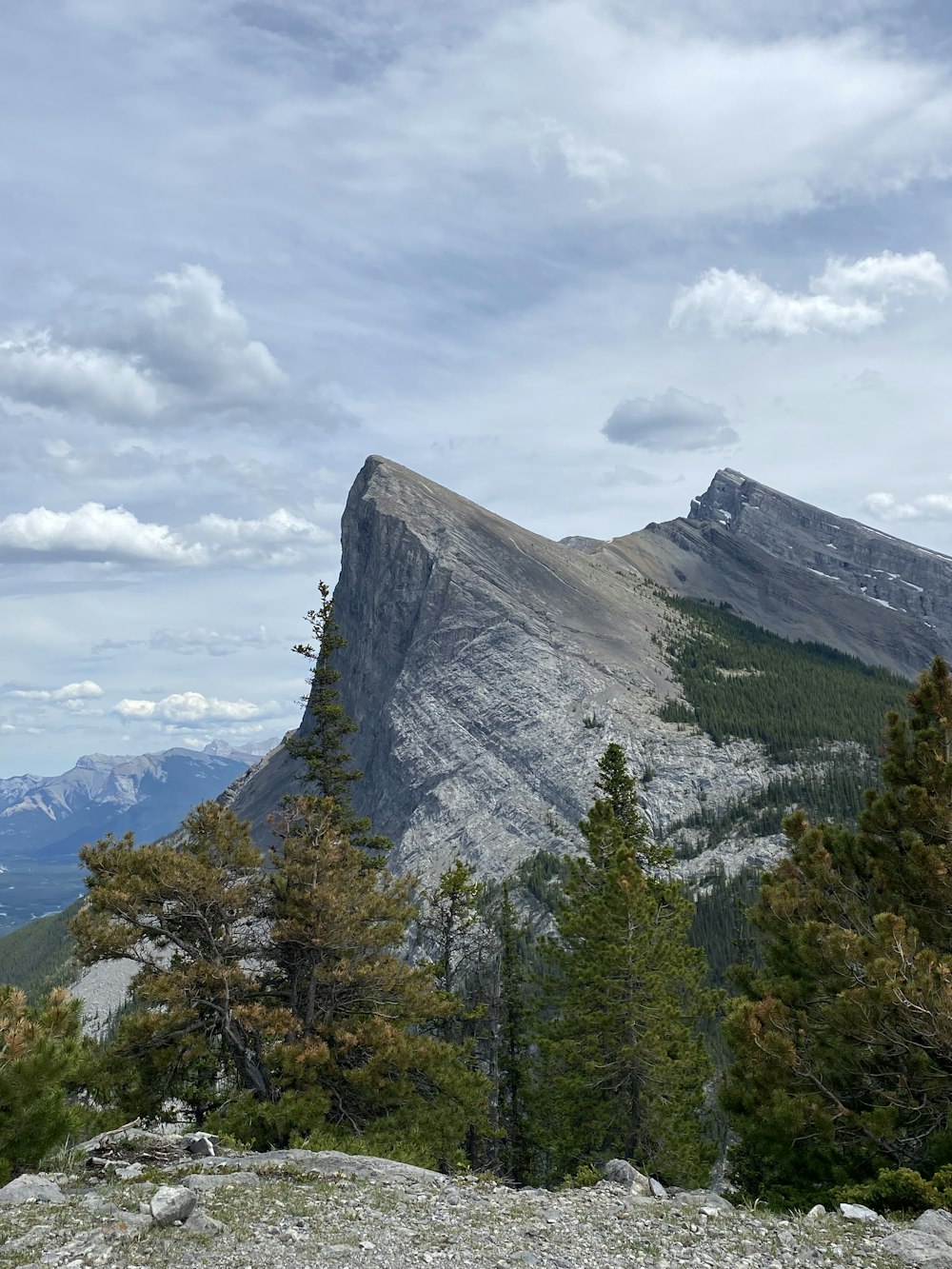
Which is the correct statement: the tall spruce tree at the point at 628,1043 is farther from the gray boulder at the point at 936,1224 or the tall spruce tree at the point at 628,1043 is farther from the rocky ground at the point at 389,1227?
the gray boulder at the point at 936,1224

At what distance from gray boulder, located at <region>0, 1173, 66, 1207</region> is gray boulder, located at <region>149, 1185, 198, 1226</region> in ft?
7.40

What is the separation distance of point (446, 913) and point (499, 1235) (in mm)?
22419

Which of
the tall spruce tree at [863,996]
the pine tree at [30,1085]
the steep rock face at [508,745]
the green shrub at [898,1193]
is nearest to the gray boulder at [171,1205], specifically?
the pine tree at [30,1085]

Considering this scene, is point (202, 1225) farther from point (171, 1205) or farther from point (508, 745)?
point (508, 745)

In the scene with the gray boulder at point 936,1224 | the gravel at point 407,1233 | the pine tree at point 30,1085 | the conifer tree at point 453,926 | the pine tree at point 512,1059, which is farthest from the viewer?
the pine tree at point 512,1059

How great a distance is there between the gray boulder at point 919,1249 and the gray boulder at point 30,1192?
10558mm

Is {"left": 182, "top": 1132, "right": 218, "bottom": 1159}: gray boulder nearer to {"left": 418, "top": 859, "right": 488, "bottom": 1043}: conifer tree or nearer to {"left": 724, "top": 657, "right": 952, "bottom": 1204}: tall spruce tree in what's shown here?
{"left": 724, "top": 657, "right": 952, "bottom": 1204}: tall spruce tree

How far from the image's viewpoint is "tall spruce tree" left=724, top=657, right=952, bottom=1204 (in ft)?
47.0

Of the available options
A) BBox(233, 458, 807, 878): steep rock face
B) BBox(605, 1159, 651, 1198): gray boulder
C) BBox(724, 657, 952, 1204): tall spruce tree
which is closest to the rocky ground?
BBox(605, 1159, 651, 1198): gray boulder

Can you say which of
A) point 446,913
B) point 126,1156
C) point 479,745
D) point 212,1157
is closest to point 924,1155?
point 212,1157

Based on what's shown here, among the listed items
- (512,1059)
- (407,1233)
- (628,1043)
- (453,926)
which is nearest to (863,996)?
(407,1233)

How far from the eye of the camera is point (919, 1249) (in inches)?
389

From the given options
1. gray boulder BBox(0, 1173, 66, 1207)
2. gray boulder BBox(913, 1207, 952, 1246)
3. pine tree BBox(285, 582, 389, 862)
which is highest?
pine tree BBox(285, 582, 389, 862)

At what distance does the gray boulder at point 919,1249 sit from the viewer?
950 centimetres
